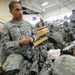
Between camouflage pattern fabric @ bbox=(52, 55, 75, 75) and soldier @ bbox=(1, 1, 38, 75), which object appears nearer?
camouflage pattern fabric @ bbox=(52, 55, 75, 75)

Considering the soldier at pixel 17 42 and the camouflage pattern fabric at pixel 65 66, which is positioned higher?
the soldier at pixel 17 42

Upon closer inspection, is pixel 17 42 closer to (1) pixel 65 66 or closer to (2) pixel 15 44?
(2) pixel 15 44

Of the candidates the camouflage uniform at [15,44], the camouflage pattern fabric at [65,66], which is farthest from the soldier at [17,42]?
the camouflage pattern fabric at [65,66]

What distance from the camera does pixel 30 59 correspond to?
6.90 feet

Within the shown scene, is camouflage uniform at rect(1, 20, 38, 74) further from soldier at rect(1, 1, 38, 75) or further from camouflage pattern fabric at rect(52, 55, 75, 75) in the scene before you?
camouflage pattern fabric at rect(52, 55, 75, 75)

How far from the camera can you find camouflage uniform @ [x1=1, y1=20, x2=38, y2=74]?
182cm

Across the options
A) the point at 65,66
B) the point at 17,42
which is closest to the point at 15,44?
the point at 17,42

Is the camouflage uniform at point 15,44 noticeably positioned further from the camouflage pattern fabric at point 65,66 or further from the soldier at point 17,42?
the camouflage pattern fabric at point 65,66

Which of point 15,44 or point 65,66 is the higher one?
point 15,44

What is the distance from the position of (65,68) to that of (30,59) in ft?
2.07

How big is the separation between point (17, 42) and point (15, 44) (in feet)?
0.13

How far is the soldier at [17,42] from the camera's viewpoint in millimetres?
1812

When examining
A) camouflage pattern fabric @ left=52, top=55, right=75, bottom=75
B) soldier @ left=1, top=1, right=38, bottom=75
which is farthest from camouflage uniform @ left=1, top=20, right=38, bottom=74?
camouflage pattern fabric @ left=52, top=55, right=75, bottom=75

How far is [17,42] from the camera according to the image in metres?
1.82
